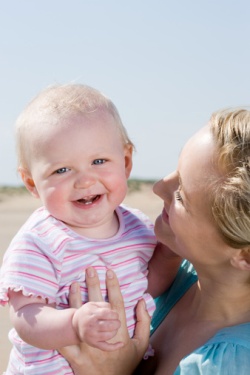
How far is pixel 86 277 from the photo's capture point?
105 inches

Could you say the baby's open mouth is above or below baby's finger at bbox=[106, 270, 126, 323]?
above

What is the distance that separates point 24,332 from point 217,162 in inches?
35.8

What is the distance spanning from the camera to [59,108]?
8.81 ft

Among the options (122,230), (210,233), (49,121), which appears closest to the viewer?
(210,233)

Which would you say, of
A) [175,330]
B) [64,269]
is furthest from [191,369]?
[64,269]

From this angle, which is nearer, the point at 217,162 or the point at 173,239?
the point at 217,162

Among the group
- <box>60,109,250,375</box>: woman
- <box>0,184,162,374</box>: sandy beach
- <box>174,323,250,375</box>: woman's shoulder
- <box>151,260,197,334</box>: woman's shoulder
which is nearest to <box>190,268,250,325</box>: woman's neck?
<box>60,109,250,375</box>: woman

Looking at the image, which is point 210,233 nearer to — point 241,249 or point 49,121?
point 241,249

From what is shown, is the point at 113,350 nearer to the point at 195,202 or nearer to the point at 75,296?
the point at 75,296

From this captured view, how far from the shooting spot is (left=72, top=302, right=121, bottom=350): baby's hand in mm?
2391

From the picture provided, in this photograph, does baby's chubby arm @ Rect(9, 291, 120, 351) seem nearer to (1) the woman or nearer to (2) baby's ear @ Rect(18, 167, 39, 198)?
(1) the woman

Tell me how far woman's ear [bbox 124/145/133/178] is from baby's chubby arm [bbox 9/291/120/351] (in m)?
0.60

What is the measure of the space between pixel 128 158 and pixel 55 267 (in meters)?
0.52

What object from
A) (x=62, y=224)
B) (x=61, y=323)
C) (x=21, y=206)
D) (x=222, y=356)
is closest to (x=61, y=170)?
(x=62, y=224)
